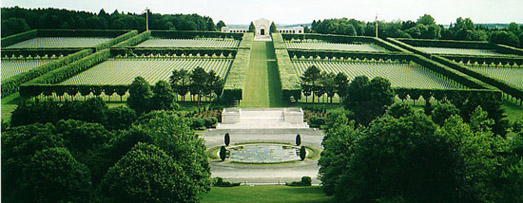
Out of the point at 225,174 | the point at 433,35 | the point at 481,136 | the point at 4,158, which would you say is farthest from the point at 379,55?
the point at 4,158

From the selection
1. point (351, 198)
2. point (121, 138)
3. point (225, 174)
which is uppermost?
point (121, 138)

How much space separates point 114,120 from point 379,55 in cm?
6182

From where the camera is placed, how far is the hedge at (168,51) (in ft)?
307

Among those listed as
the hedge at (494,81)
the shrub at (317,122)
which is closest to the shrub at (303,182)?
the shrub at (317,122)

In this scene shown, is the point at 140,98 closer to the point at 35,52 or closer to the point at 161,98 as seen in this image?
the point at 161,98

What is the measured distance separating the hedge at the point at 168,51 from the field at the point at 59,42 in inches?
798

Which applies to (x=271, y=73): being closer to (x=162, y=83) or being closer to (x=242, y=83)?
(x=242, y=83)

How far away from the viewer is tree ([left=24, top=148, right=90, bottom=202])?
22.5 m

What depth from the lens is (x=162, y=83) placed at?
49.5 meters

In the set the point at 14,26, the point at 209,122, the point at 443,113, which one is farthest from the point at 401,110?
the point at 14,26

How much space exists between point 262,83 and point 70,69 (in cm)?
2693

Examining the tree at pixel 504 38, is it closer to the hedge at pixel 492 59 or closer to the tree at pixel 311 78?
the hedge at pixel 492 59

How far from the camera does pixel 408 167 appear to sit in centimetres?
2109

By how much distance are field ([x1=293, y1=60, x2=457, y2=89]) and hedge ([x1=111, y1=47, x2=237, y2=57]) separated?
13.9 m
